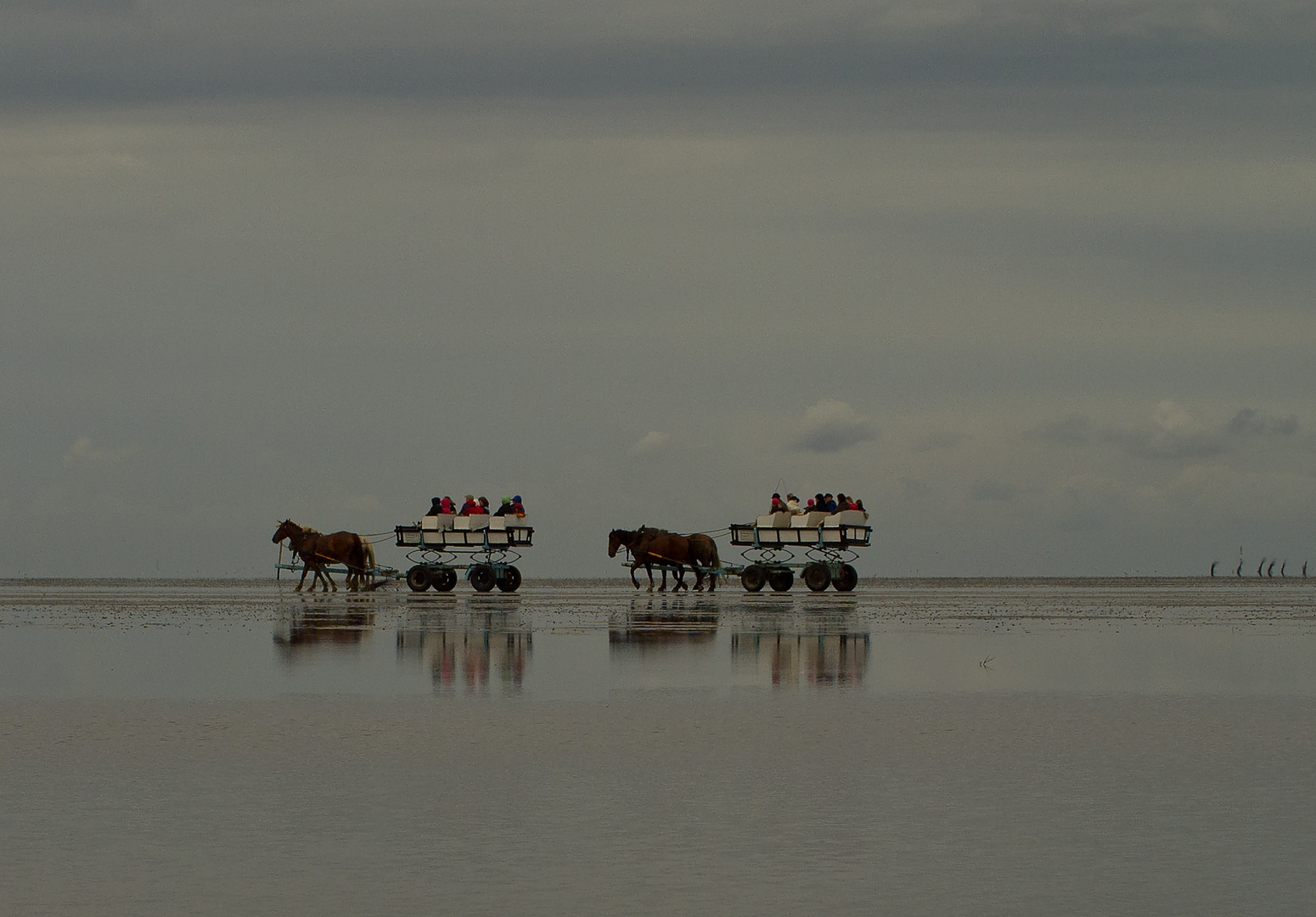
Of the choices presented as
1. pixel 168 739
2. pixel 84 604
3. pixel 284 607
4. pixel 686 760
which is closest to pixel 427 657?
pixel 168 739

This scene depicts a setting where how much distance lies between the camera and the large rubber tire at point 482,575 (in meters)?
47.1

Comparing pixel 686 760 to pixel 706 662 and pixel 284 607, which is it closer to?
pixel 706 662

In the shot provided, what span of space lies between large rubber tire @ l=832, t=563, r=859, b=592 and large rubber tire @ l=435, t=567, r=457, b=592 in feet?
33.1

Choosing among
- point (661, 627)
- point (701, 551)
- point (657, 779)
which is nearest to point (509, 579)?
point (701, 551)

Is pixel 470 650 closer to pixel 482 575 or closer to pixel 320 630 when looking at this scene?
pixel 320 630

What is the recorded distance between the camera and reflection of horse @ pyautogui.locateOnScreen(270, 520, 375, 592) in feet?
155

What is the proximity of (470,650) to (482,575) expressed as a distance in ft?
84.6

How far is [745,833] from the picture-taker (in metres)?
8.55

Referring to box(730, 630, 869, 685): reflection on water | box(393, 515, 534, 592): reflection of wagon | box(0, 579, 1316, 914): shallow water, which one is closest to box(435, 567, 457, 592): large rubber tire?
box(393, 515, 534, 592): reflection of wagon

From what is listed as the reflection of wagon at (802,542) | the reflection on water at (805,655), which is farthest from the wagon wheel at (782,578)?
the reflection on water at (805,655)

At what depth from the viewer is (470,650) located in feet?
70.7

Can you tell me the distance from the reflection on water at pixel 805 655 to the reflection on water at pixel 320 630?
16.6 feet

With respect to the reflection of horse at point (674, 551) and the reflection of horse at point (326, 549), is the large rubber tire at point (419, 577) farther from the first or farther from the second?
the reflection of horse at point (674, 551)

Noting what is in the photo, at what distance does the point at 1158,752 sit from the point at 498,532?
3530cm
